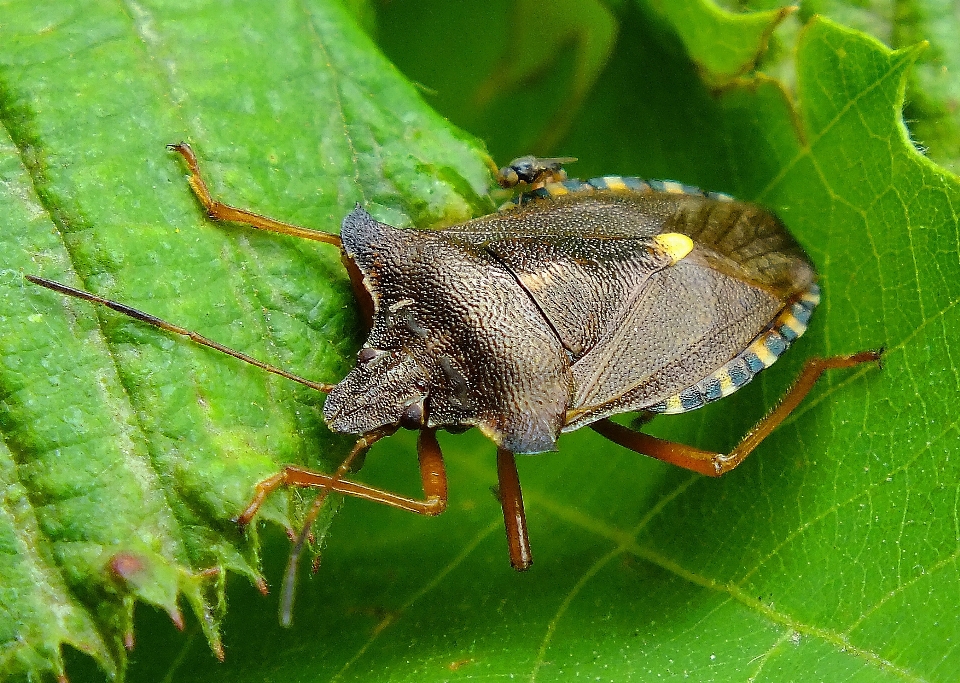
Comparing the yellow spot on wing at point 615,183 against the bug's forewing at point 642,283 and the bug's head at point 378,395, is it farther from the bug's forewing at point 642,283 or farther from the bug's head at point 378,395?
the bug's head at point 378,395

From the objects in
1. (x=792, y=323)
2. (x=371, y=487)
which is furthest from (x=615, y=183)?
(x=371, y=487)

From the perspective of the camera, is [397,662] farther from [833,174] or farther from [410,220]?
[833,174]

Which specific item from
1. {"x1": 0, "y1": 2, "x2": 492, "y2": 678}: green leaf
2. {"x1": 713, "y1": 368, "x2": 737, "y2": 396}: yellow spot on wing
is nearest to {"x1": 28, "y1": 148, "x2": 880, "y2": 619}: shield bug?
{"x1": 713, "y1": 368, "x2": 737, "y2": 396}: yellow spot on wing

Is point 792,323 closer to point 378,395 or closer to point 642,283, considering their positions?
point 642,283

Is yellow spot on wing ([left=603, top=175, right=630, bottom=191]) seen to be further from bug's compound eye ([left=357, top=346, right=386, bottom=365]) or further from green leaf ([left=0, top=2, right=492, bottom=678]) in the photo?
bug's compound eye ([left=357, top=346, right=386, bottom=365])

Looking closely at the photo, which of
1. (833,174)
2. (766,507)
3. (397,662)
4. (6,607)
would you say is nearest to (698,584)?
(766,507)
